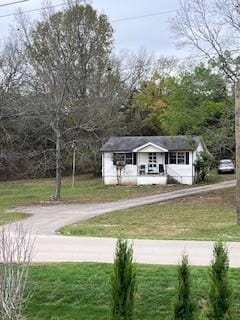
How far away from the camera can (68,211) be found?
29.7 m

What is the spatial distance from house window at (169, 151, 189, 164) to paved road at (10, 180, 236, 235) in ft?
31.0

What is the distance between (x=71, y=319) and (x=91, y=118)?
34266 mm

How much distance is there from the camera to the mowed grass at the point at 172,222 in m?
19.1

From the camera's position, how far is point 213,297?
6.40m

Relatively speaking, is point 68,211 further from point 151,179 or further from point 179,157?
point 179,157

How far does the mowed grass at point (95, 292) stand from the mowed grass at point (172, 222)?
170 inches

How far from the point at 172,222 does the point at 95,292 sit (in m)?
14.2

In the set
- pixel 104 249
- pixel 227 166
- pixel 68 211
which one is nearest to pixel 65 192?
pixel 68 211

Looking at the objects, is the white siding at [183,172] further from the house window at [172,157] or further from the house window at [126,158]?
the house window at [126,158]

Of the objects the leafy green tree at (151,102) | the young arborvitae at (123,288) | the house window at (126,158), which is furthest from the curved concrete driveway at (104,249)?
the leafy green tree at (151,102)

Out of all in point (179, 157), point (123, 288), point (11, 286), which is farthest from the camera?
point (179, 157)

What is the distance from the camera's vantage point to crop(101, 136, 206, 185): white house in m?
48.9

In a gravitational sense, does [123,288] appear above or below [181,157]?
below

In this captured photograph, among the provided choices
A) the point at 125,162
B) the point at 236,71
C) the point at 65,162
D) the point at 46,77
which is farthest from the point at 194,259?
the point at 65,162
